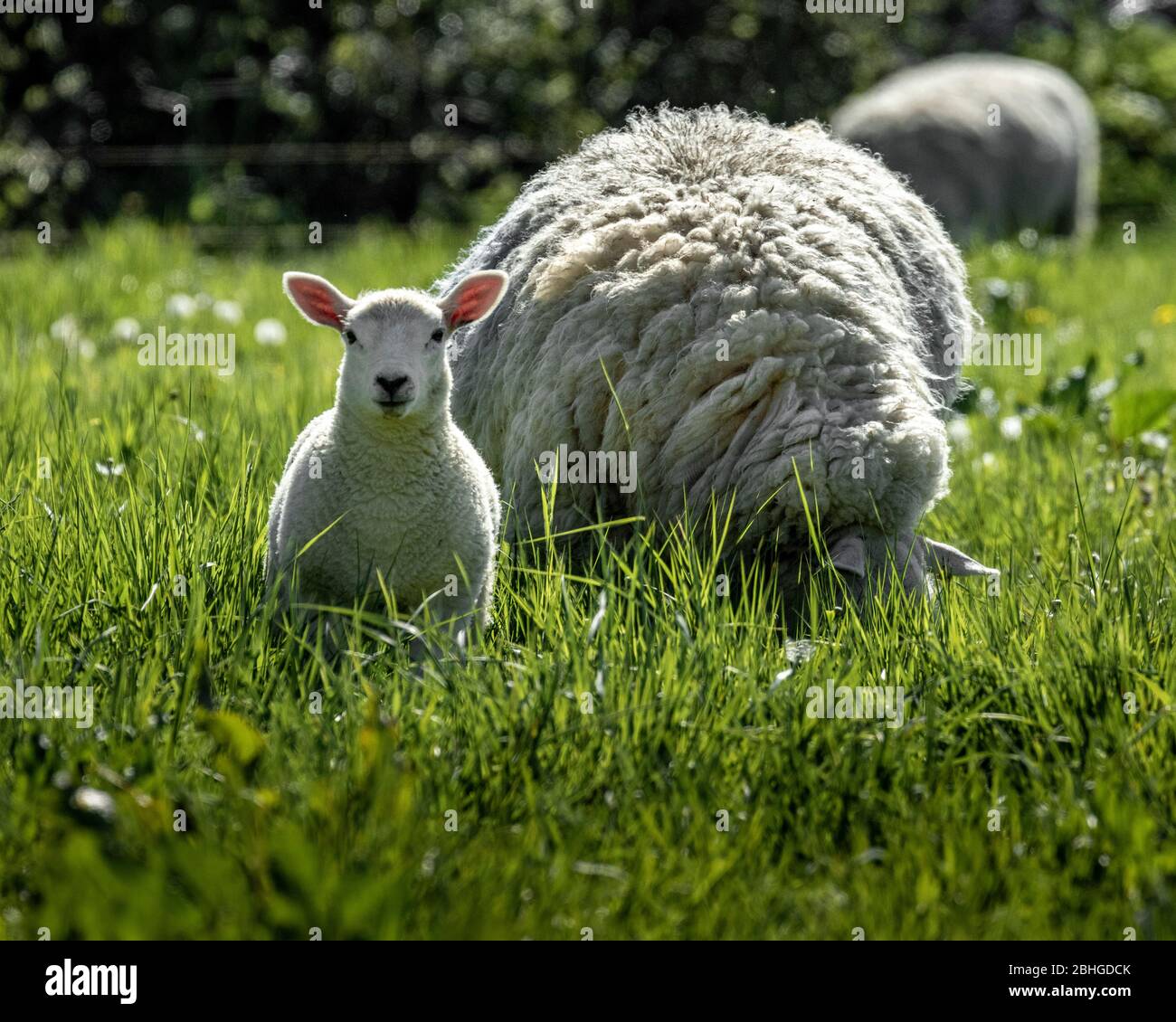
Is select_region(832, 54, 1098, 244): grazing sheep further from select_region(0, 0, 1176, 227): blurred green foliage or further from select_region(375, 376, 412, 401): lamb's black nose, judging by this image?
select_region(375, 376, 412, 401): lamb's black nose

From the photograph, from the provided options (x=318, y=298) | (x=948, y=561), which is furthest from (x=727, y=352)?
(x=318, y=298)

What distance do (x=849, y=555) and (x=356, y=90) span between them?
1049 centimetres

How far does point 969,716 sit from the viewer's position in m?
3.14

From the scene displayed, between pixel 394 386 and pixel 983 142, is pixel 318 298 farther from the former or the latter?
pixel 983 142

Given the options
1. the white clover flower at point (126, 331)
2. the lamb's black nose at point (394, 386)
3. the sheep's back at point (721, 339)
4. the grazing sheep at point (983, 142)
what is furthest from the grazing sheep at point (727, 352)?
the grazing sheep at point (983, 142)

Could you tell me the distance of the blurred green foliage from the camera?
11.9 m

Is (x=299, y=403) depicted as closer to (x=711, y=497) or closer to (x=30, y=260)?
(x=711, y=497)

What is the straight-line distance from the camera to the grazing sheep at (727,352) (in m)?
3.85

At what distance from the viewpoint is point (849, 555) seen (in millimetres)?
3736

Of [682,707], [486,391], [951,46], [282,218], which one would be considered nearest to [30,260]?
[282,218]

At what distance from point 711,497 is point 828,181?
51.8 inches

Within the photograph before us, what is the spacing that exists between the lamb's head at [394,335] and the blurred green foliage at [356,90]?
710cm

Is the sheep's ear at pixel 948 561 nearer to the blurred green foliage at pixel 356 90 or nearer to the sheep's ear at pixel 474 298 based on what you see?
the sheep's ear at pixel 474 298
